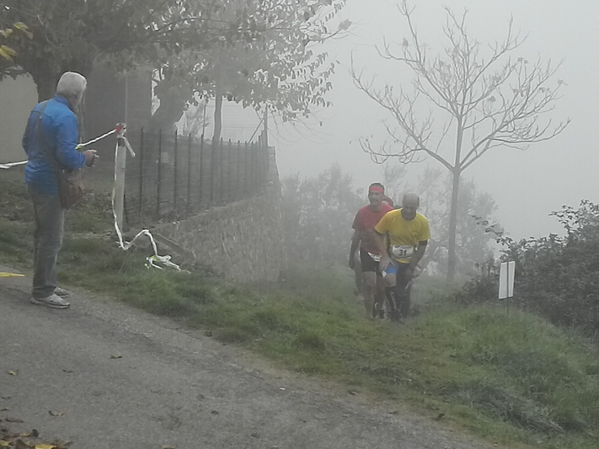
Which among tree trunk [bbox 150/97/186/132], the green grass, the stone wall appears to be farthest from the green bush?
tree trunk [bbox 150/97/186/132]

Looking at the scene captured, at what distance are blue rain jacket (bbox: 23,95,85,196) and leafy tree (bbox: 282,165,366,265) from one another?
2585cm

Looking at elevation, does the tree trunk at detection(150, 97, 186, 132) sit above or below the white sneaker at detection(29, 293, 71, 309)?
above

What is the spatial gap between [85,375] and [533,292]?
8.41 metres

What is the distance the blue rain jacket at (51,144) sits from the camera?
268 inches

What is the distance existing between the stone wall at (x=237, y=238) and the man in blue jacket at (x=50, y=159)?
3748mm

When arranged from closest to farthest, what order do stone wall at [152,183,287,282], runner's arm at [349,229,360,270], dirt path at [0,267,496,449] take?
dirt path at [0,267,496,449]
runner's arm at [349,229,360,270]
stone wall at [152,183,287,282]

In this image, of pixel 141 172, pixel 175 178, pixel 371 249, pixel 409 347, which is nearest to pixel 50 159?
pixel 409 347

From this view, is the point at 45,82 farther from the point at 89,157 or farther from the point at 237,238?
the point at 89,157

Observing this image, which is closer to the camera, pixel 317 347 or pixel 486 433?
pixel 486 433

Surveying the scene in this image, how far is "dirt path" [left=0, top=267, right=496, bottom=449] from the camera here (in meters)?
Answer: 4.97

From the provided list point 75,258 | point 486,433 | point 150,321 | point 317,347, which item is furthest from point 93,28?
point 486,433

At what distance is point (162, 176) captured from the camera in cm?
1348

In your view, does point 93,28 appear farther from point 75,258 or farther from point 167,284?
point 167,284

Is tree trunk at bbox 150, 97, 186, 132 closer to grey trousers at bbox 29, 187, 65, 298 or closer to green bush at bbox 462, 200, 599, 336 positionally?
green bush at bbox 462, 200, 599, 336
